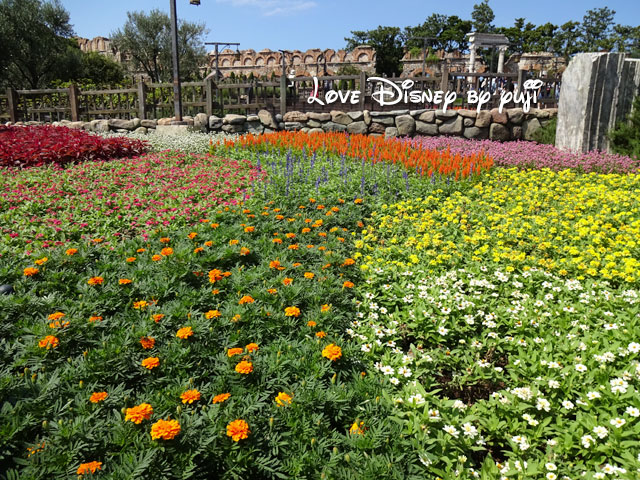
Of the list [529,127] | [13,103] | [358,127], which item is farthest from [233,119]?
[13,103]

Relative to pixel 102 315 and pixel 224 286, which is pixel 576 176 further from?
pixel 102 315

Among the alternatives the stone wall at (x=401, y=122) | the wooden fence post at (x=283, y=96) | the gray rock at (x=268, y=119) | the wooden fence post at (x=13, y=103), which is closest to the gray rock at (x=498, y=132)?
Answer: the stone wall at (x=401, y=122)

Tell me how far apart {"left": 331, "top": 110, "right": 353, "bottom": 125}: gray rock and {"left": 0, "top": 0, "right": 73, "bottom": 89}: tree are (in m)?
22.7

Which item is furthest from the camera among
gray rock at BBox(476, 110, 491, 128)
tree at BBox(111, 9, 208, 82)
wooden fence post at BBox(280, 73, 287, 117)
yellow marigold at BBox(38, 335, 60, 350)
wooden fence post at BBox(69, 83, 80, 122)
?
tree at BBox(111, 9, 208, 82)

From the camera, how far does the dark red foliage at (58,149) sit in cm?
838

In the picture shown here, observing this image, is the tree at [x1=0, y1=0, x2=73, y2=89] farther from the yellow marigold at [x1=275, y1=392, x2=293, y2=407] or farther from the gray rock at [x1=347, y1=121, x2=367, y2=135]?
the yellow marigold at [x1=275, y1=392, x2=293, y2=407]

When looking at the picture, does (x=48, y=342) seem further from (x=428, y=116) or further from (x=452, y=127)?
(x=452, y=127)

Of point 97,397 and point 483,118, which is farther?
point 483,118

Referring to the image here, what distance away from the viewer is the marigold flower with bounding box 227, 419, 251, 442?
5.88ft

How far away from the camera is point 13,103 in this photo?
53.4ft

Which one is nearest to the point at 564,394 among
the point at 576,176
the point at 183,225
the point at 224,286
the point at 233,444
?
the point at 233,444

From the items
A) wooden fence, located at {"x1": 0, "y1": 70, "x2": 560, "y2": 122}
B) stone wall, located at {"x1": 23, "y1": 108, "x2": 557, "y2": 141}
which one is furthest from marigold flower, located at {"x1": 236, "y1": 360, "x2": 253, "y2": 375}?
wooden fence, located at {"x1": 0, "y1": 70, "x2": 560, "y2": 122}

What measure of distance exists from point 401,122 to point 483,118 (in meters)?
2.08

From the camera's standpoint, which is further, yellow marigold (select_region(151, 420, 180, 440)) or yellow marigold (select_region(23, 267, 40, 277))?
yellow marigold (select_region(23, 267, 40, 277))
